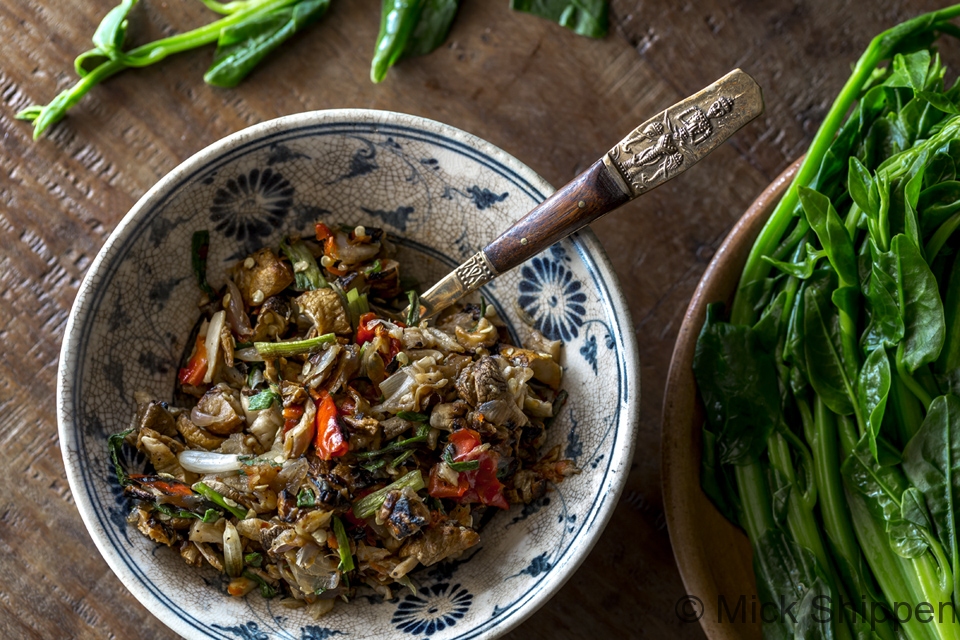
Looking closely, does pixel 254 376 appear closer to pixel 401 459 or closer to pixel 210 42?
pixel 401 459

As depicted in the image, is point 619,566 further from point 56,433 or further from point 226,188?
point 56,433

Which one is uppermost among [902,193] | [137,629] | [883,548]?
[137,629]

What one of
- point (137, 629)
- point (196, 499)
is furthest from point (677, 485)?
point (137, 629)

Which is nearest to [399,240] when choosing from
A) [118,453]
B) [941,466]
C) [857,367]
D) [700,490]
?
[118,453]

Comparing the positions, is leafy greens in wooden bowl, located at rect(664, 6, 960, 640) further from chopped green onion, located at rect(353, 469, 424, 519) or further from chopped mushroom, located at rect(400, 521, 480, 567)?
chopped green onion, located at rect(353, 469, 424, 519)

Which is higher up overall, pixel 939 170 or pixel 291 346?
pixel 291 346

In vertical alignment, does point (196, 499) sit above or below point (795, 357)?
above

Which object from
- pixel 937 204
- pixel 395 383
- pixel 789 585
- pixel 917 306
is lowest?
pixel 789 585
